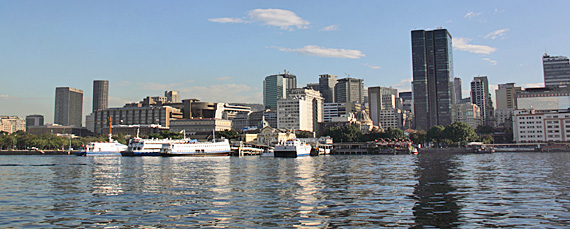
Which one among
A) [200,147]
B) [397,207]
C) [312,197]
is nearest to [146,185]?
[312,197]

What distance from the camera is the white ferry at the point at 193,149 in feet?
504

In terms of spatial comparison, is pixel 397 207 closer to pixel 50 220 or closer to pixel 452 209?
pixel 452 209

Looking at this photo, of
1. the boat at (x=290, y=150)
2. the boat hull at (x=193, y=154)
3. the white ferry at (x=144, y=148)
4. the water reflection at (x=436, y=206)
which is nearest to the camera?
the water reflection at (x=436, y=206)

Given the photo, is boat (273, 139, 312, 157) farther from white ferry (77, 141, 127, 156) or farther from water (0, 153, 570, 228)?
water (0, 153, 570, 228)

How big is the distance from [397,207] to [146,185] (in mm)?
26658

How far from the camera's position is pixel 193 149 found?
159125 mm

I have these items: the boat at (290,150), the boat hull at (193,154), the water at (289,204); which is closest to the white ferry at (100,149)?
the boat hull at (193,154)

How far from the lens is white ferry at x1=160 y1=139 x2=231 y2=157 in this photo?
153500 millimetres

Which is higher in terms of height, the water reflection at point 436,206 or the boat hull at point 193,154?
the boat hull at point 193,154

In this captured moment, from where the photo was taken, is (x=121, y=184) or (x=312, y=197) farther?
(x=121, y=184)

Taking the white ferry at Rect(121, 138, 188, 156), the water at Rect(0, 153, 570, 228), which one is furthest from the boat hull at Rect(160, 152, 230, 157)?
the water at Rect(0, 153, 570, 228)

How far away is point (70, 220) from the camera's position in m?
27.8

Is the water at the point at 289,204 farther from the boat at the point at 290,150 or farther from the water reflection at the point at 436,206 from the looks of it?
the boat at the point at 290,150

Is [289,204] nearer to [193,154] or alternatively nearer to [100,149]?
[193,154]
